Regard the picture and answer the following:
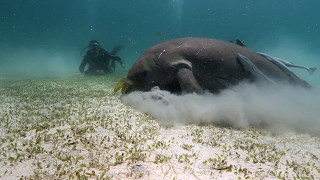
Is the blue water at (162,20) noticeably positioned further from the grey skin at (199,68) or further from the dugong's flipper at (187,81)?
the dugong's flipper at (187,81)

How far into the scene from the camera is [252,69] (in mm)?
5711

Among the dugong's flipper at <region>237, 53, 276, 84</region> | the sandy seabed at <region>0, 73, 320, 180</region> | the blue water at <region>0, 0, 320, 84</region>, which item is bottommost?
the sandy seabed at <region>0, 73, 320, 180</region>

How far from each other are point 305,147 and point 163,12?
176880mm

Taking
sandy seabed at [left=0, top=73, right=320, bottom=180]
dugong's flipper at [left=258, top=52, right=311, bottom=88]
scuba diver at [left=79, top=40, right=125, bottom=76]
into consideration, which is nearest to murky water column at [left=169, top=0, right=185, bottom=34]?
scuba diver at [left=79, top=40, right=125, bottom=76]

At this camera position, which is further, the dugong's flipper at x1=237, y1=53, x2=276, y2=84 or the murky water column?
the murky water column

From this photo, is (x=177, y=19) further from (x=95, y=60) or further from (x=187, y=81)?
(x=187, y=81)

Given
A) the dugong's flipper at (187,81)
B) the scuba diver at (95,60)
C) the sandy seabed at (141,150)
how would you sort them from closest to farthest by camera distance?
the sandy seabed at (141,150) < the dugong's flipper at (187,81) < the scuba diver at (95,60)

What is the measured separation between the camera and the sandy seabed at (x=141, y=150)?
2.42 meters

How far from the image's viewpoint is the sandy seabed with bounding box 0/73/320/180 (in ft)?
7.94

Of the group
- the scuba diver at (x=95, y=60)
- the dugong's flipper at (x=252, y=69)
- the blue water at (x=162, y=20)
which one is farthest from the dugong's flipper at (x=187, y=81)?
the blue water at (x=162, y=20)

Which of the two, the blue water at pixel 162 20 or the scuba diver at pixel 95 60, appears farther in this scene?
the blue water at pixel 162 20

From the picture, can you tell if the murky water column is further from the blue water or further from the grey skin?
the grey skin

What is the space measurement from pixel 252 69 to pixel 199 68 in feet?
5.32

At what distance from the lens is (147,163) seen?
261 centimetres
